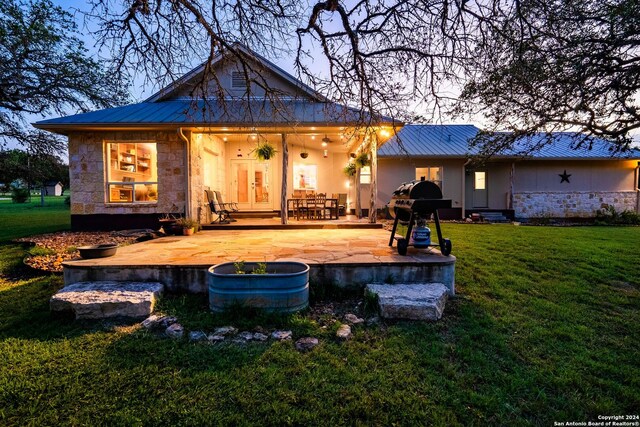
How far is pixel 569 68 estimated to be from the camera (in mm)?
4695

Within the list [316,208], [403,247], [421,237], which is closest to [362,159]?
[316,208]

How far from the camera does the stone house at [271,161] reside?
25.0 ft

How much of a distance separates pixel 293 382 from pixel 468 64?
4.08 metres

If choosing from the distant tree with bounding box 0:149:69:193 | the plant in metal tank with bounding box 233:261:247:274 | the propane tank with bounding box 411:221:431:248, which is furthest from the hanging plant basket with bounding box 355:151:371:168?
the distant tree with bounding box 0:149:69:193

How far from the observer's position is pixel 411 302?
3.27 meters

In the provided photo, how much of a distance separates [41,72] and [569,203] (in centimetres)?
2120

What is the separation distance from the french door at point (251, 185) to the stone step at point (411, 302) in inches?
A: 314

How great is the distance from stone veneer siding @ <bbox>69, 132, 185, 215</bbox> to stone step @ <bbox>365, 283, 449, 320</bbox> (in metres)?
6.80

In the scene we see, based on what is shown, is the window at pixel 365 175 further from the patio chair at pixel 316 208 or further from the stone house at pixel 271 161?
the patio chair at pixel 316 208

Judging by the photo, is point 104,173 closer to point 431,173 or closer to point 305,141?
point 305,141

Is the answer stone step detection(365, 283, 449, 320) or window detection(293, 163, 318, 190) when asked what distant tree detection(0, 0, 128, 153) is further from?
stone step detection(365, 283, 449, 320)

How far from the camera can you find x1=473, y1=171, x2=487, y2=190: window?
13.6m

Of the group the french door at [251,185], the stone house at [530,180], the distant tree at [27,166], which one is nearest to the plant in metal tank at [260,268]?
the french door at [251,185]

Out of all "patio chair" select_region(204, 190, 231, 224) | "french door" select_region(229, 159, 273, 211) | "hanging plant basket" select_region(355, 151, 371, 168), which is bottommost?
"patio chair" select_region(204, 190, 231, 224)
